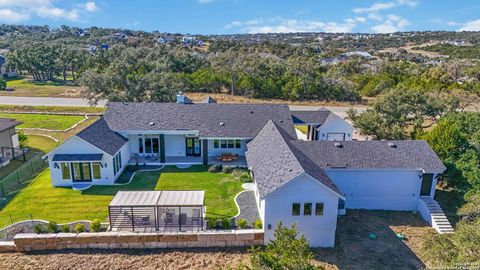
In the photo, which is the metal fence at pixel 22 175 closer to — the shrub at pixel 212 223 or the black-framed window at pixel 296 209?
the shrub at pixel 212 223

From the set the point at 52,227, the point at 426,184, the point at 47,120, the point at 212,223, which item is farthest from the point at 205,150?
the point at 47,120

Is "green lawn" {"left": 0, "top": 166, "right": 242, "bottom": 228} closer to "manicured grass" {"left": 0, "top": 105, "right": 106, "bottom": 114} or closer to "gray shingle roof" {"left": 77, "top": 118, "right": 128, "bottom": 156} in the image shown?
"gray shingle roof" {"left": 77, "top": 118, "right": 128, "bottom": 156}

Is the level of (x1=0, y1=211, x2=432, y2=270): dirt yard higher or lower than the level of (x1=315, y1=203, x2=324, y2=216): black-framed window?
lower

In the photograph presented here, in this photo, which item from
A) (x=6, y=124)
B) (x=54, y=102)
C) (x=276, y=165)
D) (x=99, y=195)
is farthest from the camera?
(x=54, y=102)

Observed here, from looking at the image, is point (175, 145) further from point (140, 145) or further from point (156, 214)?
point (156, 214)

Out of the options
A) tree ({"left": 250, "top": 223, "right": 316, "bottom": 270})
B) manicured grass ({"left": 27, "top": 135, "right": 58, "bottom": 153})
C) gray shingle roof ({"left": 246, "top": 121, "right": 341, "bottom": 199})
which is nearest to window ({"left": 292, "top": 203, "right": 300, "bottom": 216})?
gray shingle roof ({"left": 246, "top": 121, "right": 341, "bottom": 199})

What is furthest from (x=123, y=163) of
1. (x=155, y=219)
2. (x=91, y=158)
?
(x=155, y=219)

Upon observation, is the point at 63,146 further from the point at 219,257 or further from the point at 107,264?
the point at 219,257
